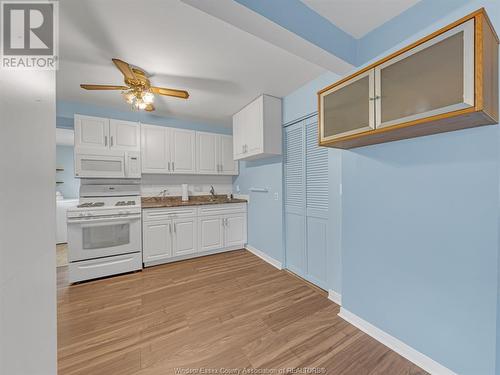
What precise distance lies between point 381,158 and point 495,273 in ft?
2.95

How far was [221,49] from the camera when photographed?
1808 millimetres

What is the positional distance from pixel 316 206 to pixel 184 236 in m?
2.08

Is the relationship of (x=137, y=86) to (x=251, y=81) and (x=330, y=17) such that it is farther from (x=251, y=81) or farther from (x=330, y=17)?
(x=330, y=17)

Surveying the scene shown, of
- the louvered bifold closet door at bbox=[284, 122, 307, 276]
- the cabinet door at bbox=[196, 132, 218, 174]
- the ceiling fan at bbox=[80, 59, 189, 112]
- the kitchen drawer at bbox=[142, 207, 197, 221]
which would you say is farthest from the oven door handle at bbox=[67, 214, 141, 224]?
the louvered bifold closet door at bbox=[284, 122, 307, 276]

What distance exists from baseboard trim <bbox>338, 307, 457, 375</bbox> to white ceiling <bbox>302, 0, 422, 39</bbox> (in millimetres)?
2369

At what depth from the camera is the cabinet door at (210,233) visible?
342 cm

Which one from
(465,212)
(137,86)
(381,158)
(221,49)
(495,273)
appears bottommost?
(495,273)

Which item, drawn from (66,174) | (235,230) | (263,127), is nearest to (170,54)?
(263,127)

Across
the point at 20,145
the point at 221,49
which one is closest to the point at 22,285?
the point at 20,145

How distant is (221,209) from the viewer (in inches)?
143

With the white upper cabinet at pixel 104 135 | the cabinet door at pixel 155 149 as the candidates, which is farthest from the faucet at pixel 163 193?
the white upper cabinet at pixel 104 135

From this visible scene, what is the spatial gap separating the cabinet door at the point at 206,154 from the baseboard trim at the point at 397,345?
2908 mm

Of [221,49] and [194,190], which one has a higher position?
[221,49]

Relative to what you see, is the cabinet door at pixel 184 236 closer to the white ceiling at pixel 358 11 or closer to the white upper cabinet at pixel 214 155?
the white upper cabinet at pixel 214 155
